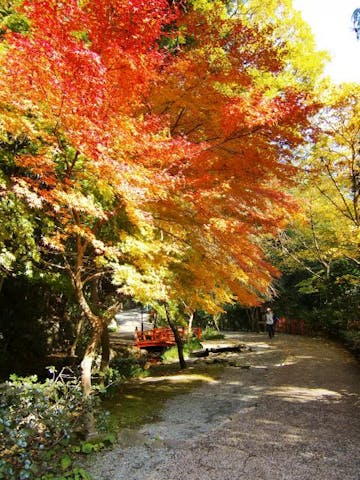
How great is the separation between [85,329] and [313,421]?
11.7m

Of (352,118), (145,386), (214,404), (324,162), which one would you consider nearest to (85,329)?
(145,386)

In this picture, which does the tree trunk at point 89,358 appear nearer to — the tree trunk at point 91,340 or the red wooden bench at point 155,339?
the tree trunk at point 91,340

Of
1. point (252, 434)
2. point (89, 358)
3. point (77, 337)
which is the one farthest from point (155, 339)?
point (252, 434)

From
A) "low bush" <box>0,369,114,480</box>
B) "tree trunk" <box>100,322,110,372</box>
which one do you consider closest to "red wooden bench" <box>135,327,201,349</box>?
"tree trunk" <box>100,322,110,372</box>

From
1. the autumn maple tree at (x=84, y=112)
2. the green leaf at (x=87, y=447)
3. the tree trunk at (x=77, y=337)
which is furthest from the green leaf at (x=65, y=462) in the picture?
the tree trunk at (x=77, y=337)

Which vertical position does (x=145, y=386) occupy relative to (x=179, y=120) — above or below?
below

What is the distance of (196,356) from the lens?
1384 cm

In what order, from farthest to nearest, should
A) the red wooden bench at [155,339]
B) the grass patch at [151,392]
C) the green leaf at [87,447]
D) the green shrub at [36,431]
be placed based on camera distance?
1. the red wooden bench at [155,339]
2. the grass patch at [151,392]
3. the green leaf at [87,447]
4. the green shrub at [36,431]

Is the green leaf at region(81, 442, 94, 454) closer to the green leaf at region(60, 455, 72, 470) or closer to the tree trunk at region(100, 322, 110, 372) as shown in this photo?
the green leaf at region(60, 455, 72, 470)

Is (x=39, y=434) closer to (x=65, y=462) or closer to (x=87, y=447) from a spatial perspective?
(x=65, y=462)

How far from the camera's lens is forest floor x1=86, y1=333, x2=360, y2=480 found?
13.9 feet

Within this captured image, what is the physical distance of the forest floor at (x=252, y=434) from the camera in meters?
4.23

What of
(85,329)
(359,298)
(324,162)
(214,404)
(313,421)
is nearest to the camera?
(313,421)

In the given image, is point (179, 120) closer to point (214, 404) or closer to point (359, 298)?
point (214, 404)
